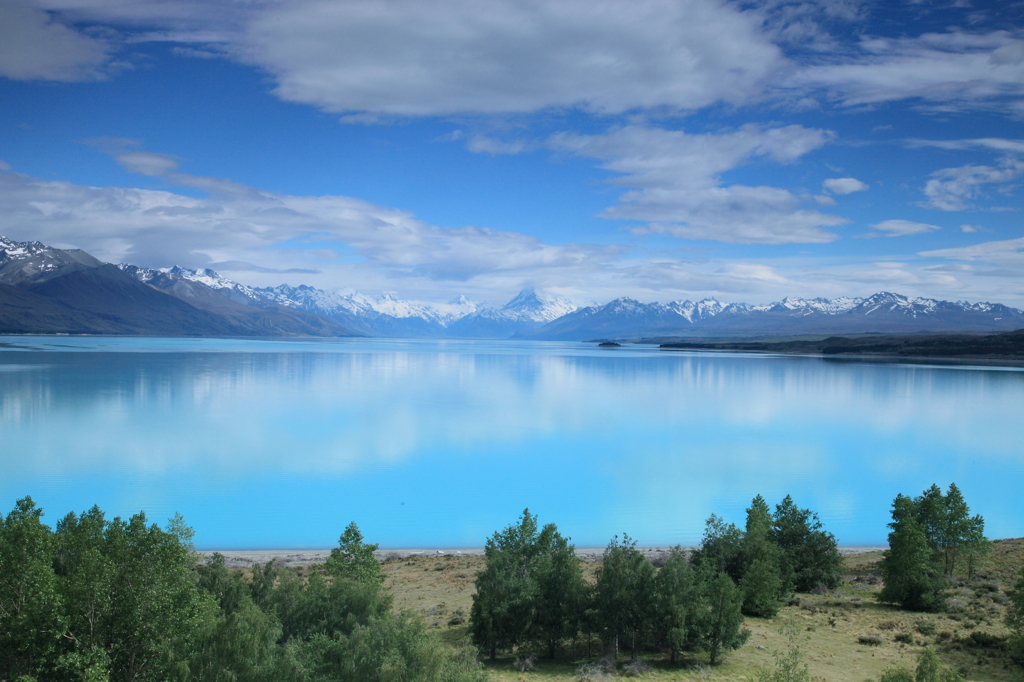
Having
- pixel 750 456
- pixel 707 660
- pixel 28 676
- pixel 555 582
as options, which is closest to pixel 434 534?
pixel 555 582

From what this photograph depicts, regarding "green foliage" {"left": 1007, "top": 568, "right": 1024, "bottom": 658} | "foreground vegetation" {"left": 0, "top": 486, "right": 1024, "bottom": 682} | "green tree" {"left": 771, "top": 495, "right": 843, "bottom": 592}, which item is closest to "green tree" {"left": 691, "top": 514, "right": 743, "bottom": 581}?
"foreground vegetation" {"left": 0, "top": 486, "right": 1024, "bottom": 682}

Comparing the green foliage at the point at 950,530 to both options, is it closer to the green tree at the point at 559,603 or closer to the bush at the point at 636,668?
the bush at the point at 636,668

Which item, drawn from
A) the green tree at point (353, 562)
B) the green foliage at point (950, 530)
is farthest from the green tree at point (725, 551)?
the green tree at point (353, 562)

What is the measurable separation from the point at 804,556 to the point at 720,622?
25.9 feet

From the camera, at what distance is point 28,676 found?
1020 cm

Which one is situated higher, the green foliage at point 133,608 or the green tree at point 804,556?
the green foliage at point 133,608

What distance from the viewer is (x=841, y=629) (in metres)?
17.8

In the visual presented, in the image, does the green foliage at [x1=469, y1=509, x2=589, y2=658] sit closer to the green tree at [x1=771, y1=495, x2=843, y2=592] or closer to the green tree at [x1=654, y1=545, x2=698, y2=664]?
the green tree at [x1=654, y1=545, x2=698, y2=664]

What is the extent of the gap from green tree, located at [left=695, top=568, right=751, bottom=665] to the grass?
427 millimetres

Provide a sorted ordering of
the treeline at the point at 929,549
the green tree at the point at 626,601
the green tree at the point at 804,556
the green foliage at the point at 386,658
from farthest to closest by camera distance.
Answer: the green tree at the point at 804,556 → the treeline at the point at 929,549 → the green tree at the point at 626,601 → the green foliage at the point at 386,658

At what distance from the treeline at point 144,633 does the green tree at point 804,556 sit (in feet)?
43.5

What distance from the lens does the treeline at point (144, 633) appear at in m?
10.8

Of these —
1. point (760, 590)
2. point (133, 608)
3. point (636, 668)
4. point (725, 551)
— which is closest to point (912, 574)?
point (760, 590)

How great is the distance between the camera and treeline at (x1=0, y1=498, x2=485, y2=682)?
10.8 meters
